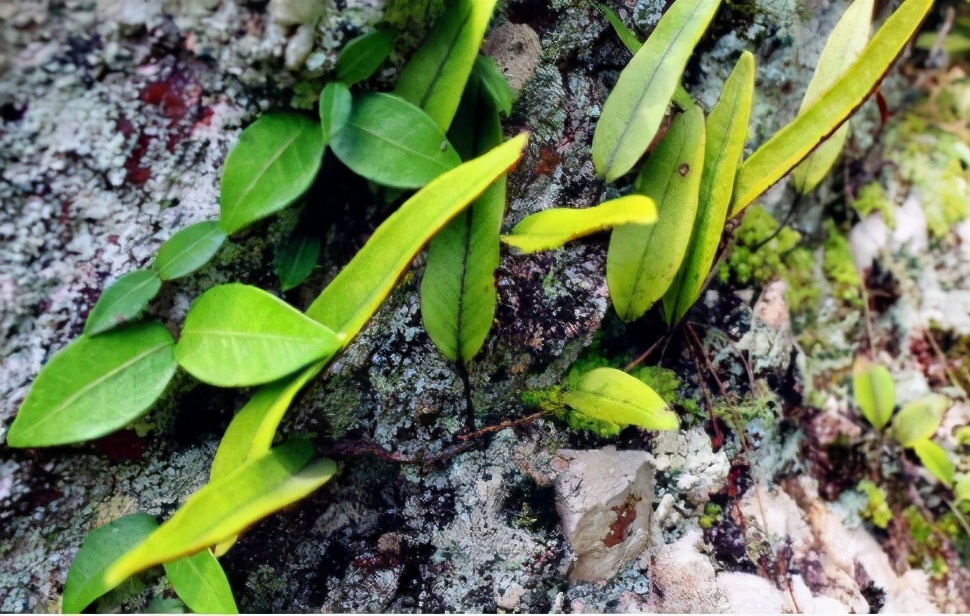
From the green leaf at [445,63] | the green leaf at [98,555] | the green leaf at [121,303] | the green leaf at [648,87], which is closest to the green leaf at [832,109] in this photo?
the green leaf at [648,87]

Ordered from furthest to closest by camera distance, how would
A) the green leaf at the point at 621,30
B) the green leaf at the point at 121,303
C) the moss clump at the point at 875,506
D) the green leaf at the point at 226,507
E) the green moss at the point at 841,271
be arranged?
1. the green moss at the point at 841,271
2. the moss clump at the point at 875,506
3. the green leaf at the point at 621,30
4. the green leaf at the point at 121,303
5. the green leaf at the point at 226,507

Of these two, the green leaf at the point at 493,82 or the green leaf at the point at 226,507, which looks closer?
the green leaf at the point at 226,507

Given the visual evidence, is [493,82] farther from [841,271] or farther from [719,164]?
[841,271]

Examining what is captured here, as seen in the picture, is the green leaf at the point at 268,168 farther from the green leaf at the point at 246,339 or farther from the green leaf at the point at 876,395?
the green leaf at the point at 876,395

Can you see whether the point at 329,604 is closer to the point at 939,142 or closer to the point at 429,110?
the point at 429,110

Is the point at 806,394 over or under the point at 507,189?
under

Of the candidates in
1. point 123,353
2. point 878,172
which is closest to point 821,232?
point 878,172
